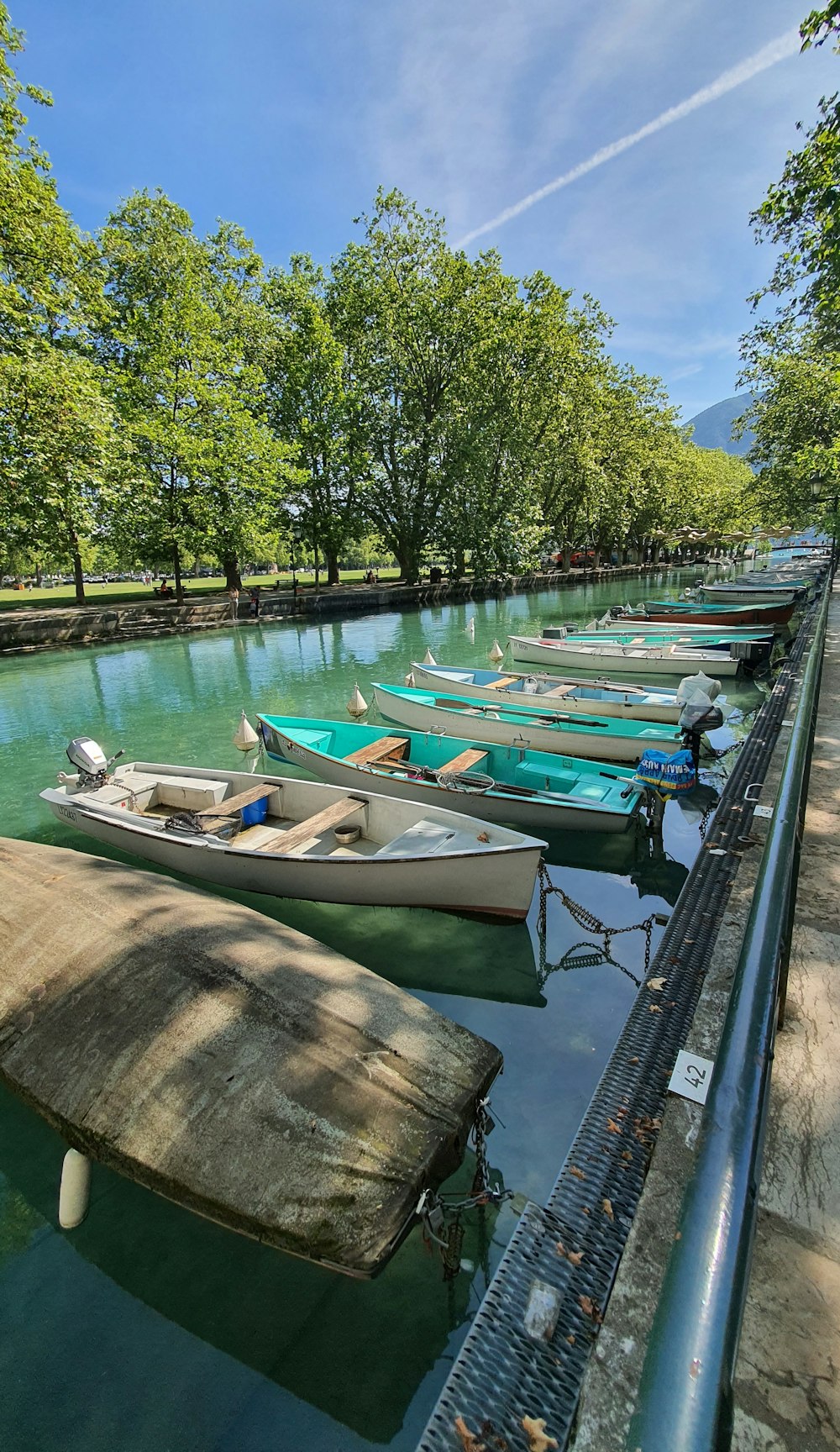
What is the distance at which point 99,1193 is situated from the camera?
3984mm

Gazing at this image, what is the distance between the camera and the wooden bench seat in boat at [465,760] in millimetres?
8812

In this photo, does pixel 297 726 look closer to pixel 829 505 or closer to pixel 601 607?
pixel 829 505

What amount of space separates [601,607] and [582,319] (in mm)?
22184

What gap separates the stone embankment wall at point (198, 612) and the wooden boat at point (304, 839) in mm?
23138

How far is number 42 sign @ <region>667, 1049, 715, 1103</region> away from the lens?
2.67m

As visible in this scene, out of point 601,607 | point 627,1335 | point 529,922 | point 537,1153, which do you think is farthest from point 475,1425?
point 601,607

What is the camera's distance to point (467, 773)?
29.0 feet

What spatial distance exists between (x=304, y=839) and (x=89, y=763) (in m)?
3.66

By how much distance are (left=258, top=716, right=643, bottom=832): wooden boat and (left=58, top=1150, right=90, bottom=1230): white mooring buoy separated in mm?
5221

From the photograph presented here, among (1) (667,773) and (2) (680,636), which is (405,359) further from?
(1) (667,773)

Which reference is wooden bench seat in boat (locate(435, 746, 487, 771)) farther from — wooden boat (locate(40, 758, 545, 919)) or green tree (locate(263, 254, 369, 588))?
green tree (locate(263, 254, 369, 588))

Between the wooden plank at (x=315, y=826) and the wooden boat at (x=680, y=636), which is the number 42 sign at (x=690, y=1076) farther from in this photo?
the wooden boat at (x=680, y=636)

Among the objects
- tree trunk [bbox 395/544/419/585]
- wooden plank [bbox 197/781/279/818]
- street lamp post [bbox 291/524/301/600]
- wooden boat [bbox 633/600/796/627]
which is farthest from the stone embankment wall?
wooden plank [bbox 197/781/279/818]

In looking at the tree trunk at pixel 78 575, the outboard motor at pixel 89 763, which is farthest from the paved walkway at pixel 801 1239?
the tree trunk at pixel 78 575
